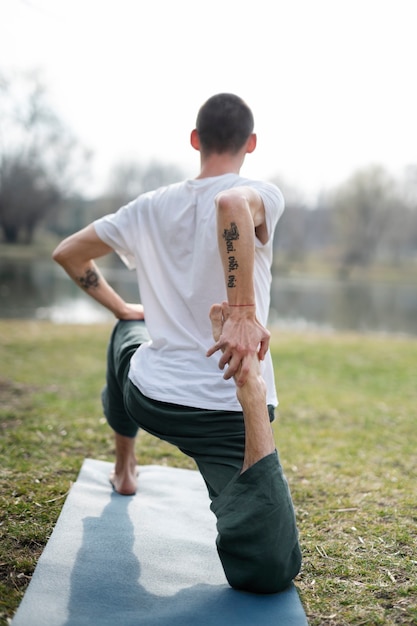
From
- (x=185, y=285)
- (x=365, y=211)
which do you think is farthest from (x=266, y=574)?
(x=365, y=211)

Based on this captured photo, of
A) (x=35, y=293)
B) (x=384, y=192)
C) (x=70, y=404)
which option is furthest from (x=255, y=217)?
(x=384, y=192)

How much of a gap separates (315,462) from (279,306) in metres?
13.6

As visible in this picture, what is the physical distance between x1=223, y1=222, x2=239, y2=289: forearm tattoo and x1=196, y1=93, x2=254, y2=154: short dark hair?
1.50ft

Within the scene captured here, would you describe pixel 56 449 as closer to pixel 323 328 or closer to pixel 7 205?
pixel 323 328

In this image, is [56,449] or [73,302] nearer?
[56,449]

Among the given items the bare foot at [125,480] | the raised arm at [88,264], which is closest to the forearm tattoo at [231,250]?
the raised arm at [88,264]

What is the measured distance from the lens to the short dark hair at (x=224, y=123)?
2.21 metres

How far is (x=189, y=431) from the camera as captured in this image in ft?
6.84

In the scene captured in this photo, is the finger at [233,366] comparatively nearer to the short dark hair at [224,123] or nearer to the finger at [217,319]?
the finger at [217,319]

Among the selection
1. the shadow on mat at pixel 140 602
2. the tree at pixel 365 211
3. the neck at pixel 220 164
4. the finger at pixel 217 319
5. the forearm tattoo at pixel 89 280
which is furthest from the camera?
the tree at pixel 365 211

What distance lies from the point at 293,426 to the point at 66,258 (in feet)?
8.32

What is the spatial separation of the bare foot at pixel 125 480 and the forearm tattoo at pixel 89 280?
94 cm

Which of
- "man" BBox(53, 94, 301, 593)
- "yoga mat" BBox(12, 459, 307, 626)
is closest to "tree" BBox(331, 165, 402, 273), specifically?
"yoga mat" BBox(12, 459, 307, 626)

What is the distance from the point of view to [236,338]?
197 centimetres
